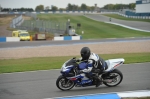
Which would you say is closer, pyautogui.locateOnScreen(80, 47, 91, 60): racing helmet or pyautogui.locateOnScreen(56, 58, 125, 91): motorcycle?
pyautogui.locateOnScreen(80, 47, 91, 60): racing helmet

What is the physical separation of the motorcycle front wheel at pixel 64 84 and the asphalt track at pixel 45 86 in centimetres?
18

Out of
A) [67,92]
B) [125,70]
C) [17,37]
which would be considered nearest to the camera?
[67,92]

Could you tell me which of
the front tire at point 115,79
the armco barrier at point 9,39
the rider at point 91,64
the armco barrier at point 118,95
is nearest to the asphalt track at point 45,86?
the front tire at point 115,79

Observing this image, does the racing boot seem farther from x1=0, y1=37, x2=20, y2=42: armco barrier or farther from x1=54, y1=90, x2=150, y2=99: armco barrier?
x1=0, y1=37, x2=20, y2=42: armco barrier

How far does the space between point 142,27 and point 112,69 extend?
41.0 metres

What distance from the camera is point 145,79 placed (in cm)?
1073

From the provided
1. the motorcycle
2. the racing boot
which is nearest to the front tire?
the motorcycle

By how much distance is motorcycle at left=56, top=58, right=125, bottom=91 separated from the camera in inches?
372

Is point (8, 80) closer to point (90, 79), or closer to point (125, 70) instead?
point (90, 79)

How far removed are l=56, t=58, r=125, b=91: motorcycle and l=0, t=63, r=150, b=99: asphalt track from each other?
22 cm

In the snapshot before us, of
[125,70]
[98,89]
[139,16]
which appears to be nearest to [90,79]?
[98,89]

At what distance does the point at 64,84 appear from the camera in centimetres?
968

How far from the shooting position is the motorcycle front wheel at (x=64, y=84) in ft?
31.4

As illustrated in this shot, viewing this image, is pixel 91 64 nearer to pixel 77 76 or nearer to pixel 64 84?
pixel 77 76
